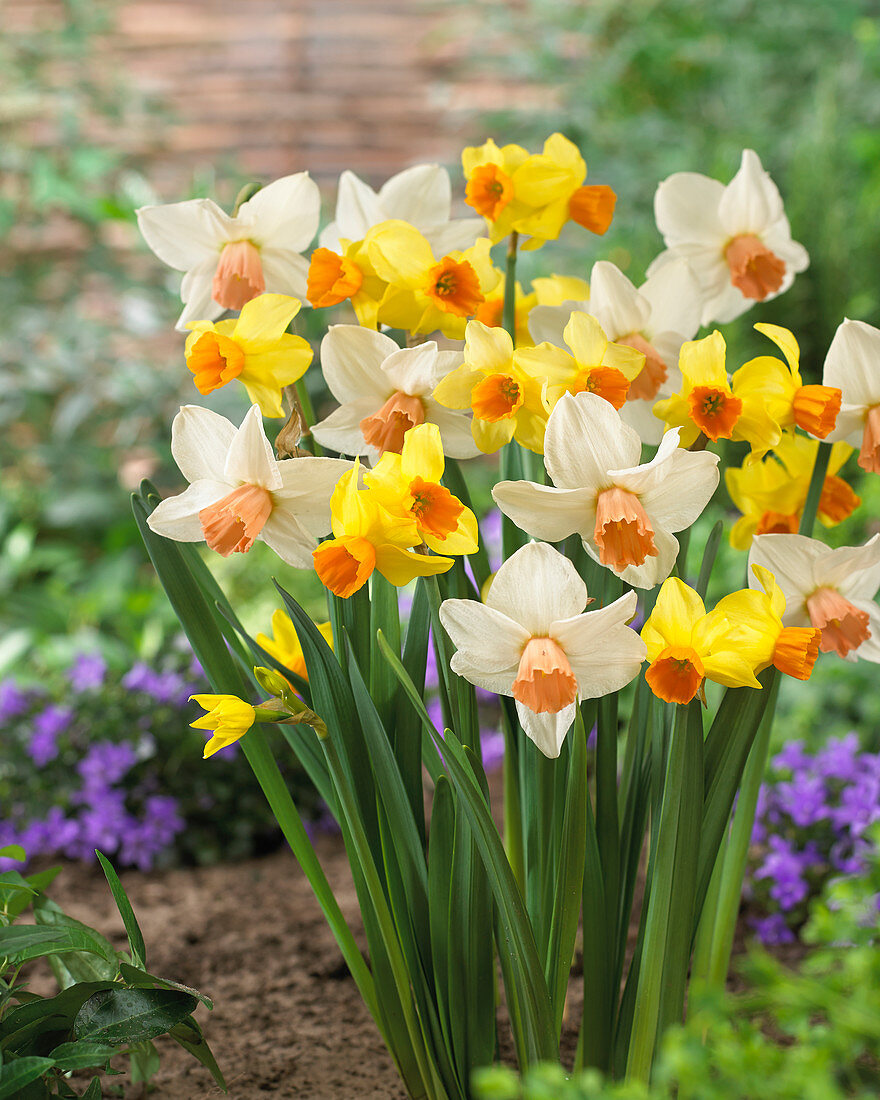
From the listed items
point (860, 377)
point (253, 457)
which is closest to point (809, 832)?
point (860, 377)

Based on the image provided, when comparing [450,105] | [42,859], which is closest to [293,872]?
[42,859]

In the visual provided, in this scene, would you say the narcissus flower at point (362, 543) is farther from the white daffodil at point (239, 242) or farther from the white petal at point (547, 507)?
the white daffodil at point (239, 242)

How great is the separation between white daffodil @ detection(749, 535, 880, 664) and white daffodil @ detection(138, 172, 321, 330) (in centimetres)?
40

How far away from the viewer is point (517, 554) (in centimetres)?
53

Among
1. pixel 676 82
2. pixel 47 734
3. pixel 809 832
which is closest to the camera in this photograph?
pixel 809 832

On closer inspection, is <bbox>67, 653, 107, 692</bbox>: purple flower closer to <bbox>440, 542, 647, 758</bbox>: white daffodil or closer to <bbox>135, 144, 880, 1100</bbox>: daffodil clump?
<bbox>135, 144, 880, 1100</bbox>: daffodil clump

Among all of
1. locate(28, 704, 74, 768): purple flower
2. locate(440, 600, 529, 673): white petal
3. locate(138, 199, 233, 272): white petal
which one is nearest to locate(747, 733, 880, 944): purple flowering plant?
locate(440, 600, 529, 673): white petal

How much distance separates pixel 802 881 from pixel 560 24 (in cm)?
283

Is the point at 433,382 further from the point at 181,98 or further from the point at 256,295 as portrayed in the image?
the point at 181,98

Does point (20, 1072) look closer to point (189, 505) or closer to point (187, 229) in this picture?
point (189, 505)

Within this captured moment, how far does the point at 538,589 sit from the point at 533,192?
31 centimetres

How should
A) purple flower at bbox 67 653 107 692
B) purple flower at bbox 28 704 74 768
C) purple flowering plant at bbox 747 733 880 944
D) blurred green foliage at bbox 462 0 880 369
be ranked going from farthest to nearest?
blurred green foliage at bbox 462 0 880 369 < purple flower at bbox 67 653 107 692 < purple flower at bbox 28 704 74 768 < purple flowering plant at bbox 747 733 880 944

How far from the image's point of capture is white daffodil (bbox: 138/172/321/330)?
2.18ft

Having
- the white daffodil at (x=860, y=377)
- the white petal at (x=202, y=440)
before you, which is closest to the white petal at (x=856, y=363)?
the white daffodil at (x=860, y=377)
